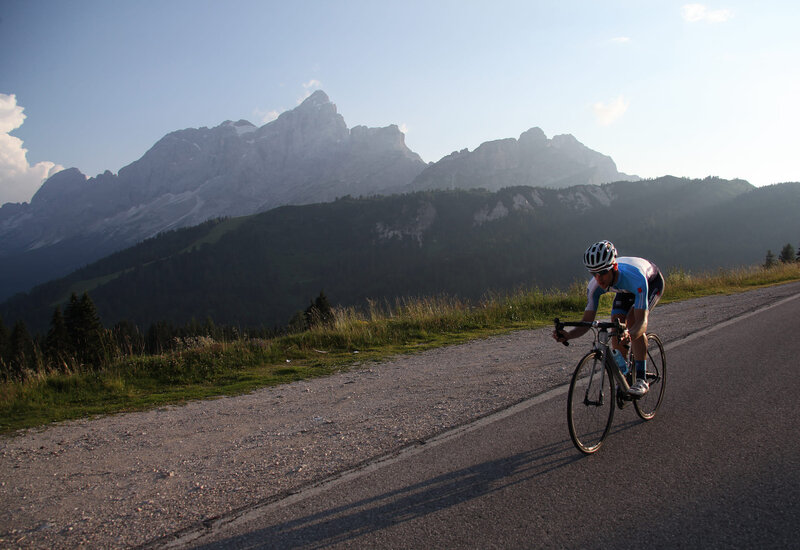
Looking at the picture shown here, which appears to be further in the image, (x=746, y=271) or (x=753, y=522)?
(x=746, y=271)

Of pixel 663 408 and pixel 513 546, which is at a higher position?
pixel 513 546

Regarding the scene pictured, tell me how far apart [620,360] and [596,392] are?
18.5 inches

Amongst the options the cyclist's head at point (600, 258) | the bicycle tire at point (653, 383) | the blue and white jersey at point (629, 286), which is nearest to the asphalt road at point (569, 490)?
the bicycle tire at point (653, 383)

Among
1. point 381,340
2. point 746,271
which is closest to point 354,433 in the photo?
point 381,340

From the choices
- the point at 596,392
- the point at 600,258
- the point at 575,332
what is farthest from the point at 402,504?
the point at 600,258

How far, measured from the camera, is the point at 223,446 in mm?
5258

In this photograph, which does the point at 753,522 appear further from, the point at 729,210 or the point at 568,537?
the point at 729,210

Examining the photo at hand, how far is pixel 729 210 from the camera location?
185 meters

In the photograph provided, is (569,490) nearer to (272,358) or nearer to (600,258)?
(600,258)

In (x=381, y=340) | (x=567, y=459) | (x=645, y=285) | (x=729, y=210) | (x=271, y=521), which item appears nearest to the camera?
(x=271, y=521)

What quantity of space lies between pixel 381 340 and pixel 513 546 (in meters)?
8.68

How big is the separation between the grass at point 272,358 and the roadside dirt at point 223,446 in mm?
760

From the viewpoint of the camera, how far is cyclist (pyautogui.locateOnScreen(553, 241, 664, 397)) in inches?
188

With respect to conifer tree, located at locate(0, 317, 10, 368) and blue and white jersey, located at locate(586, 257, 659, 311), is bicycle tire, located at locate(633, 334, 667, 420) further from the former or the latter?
conifer tree, located at locate(0, 317, 10, 368)
